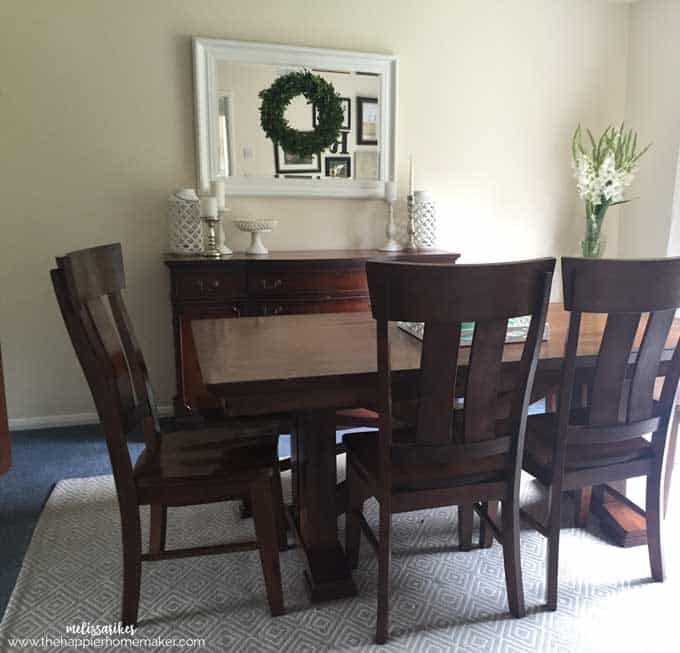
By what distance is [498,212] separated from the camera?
3.84 m

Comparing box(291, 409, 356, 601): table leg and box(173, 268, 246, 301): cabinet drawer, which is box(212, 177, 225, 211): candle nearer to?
box(173, 268, 246, 301): cabinet drawer

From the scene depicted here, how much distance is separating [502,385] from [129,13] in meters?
2.69

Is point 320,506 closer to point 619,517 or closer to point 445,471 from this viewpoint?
point 445,471

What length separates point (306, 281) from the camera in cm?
312

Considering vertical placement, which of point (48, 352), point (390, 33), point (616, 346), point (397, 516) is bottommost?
point (397, 516)

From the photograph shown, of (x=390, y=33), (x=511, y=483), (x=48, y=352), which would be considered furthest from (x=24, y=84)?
(x=511, y=483)

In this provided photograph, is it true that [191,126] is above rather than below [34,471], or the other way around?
above

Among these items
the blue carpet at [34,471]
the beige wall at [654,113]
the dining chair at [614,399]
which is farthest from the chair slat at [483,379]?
the beige wall at [654,113]

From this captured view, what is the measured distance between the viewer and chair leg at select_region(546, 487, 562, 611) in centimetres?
171

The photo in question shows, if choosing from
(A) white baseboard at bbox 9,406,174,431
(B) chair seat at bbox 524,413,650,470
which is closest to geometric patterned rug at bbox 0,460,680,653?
(B) chair seat at bbox 524,413,650,470

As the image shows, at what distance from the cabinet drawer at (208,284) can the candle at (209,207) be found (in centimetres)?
29

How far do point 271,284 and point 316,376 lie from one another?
1.61 metres

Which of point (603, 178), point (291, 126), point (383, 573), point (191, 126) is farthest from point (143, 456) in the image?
point (603, 178)

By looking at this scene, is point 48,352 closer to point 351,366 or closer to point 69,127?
point 69,127
